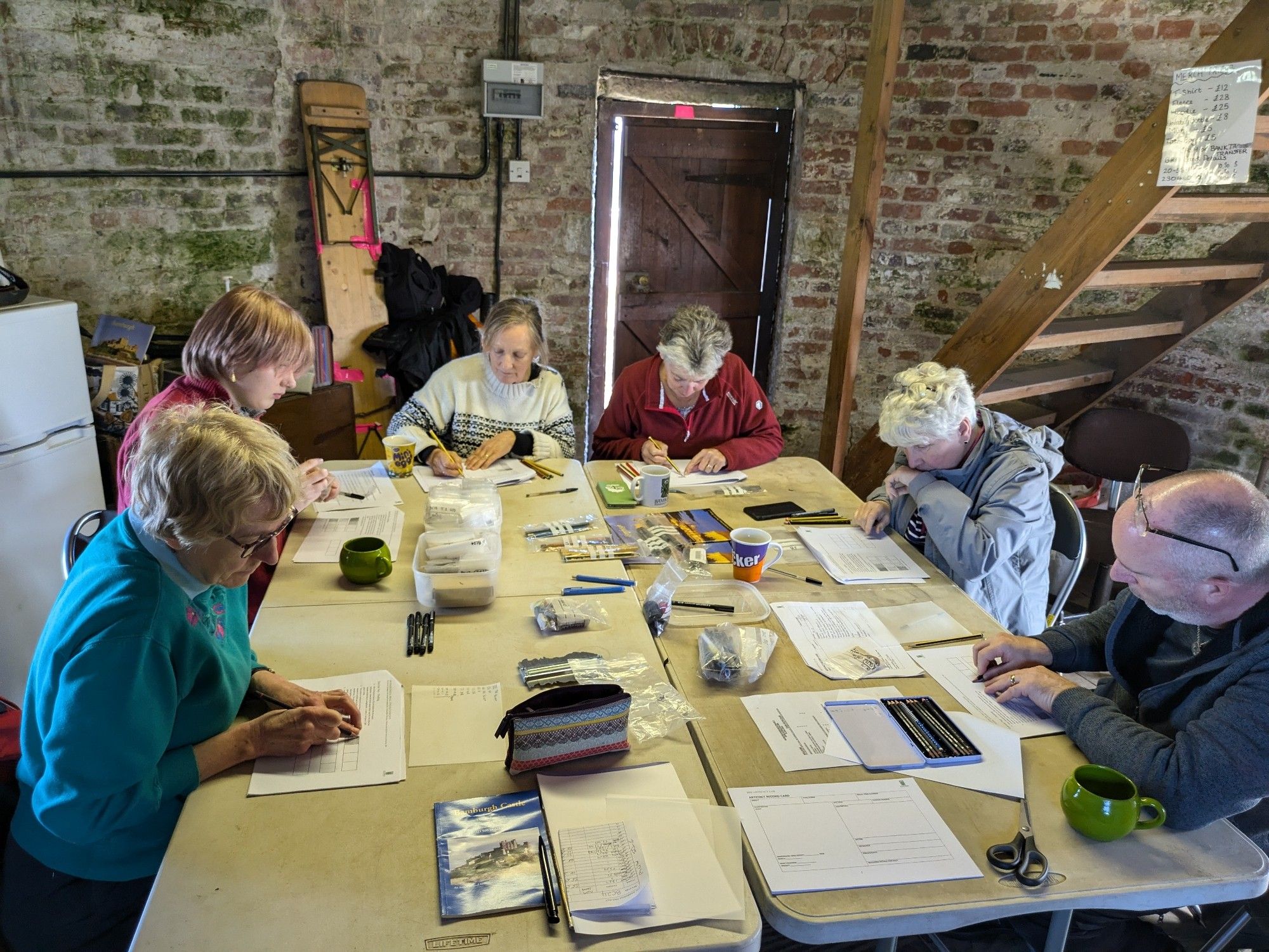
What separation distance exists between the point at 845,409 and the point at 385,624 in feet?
8.10

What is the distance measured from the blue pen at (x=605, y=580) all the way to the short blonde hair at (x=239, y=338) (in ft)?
3.21

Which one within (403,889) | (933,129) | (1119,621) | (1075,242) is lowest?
(403,889)

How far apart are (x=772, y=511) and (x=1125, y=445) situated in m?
2.12

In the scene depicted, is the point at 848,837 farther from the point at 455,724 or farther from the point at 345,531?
the point at 345,531

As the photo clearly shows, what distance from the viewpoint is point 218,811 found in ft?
4.18

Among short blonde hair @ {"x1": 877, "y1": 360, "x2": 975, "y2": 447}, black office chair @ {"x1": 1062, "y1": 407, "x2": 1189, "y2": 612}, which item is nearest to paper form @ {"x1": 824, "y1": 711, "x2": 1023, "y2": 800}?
short blonde hair @ {"x1": 877, "y1": 360, "x2": 975, "y2": 447}

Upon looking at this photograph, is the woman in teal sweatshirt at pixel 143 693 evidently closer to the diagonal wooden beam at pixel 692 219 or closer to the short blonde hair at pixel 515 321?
the short blonde hair at pixel 515 321

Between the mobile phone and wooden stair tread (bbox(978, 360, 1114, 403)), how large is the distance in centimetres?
124

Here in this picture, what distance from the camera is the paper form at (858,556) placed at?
2.13 m

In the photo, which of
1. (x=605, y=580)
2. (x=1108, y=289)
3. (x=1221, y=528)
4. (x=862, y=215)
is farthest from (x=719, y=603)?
(x=1108, y=289)

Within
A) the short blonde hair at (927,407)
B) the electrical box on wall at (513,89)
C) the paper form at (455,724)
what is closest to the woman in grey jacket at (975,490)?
the short blonde hair at (927,407)

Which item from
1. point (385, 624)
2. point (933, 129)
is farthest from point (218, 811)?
point (933, 129)

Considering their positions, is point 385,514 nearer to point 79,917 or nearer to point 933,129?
point 79,917

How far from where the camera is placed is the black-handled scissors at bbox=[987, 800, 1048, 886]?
123 centimetres
